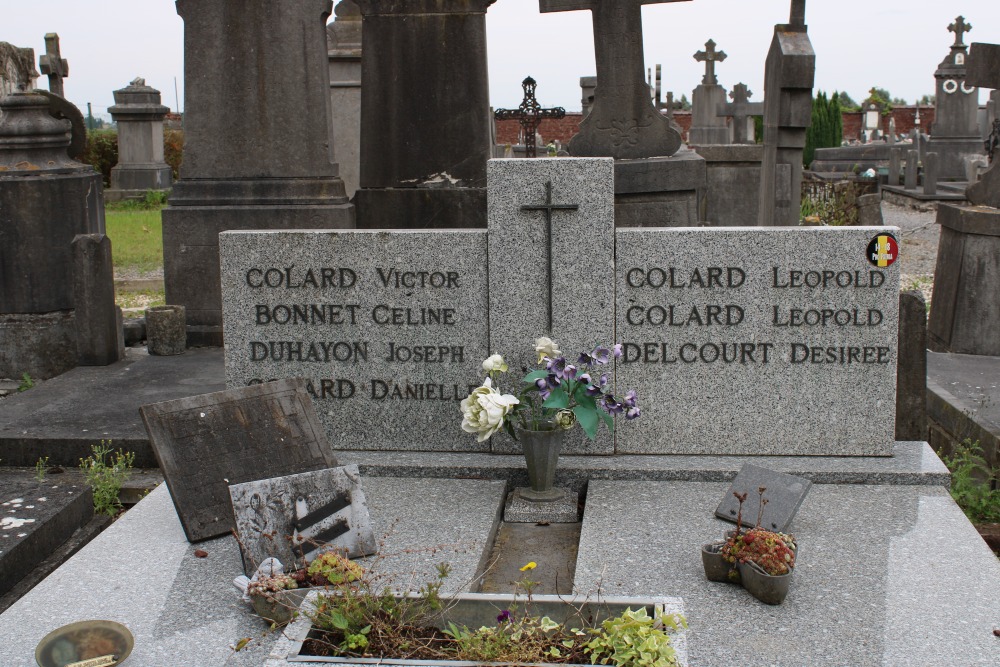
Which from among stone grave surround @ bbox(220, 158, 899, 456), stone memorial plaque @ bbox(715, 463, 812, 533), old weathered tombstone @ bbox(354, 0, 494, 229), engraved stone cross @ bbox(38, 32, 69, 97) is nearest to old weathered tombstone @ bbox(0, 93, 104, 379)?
old weathered tombstone @ bbox(354, 0, 494, 229)

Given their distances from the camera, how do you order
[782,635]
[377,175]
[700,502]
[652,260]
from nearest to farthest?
→ [782,635] < [700,502] < [652,260] < [377,175]

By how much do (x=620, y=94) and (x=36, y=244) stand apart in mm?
4945

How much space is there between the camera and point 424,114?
8023 millimetres

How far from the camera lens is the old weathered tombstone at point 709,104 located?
925 inches

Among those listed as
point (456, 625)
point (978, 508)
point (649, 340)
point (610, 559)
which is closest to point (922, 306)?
point (978, 508)

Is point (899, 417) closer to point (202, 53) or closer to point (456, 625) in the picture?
point (456, 625)

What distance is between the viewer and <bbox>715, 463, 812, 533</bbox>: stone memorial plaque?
380 centimetres

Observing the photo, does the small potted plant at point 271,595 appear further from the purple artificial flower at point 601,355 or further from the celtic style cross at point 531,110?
the celtic style cross at point 531,110

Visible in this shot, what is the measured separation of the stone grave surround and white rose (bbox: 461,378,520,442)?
0.37 m

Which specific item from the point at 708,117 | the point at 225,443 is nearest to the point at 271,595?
the point at 225,443

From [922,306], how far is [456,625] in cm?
303

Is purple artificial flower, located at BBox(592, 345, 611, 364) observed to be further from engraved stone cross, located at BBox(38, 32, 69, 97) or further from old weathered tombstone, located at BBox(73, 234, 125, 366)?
engraved stone cross, located at BBox(38, 32, 69, 97)

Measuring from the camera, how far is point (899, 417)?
4.93 meters

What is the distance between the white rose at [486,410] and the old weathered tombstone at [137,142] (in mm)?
18143
